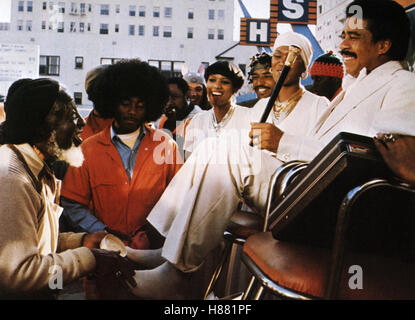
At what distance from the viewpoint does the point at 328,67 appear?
313 cm

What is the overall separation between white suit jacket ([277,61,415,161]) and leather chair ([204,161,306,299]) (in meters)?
0.25

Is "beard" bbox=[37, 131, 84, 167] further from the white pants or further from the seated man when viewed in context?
the seated man

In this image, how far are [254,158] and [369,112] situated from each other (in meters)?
0.52

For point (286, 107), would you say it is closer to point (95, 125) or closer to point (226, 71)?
point (226, 71)

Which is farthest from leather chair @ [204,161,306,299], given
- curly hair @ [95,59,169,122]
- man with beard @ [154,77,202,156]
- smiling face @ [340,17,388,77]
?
man with beard @ [154,77,202,156]

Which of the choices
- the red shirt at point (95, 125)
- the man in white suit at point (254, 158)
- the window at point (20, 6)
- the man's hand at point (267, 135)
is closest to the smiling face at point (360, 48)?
the man in white suit at point (254, 158)

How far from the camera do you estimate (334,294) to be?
3.08 ft

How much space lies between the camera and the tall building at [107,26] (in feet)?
11.2

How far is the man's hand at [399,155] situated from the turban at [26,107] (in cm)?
115

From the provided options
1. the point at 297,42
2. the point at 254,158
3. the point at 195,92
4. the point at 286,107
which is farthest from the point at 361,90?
the point at 195,92

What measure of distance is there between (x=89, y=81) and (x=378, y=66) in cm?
209

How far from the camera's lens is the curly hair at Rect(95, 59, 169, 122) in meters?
2.61
